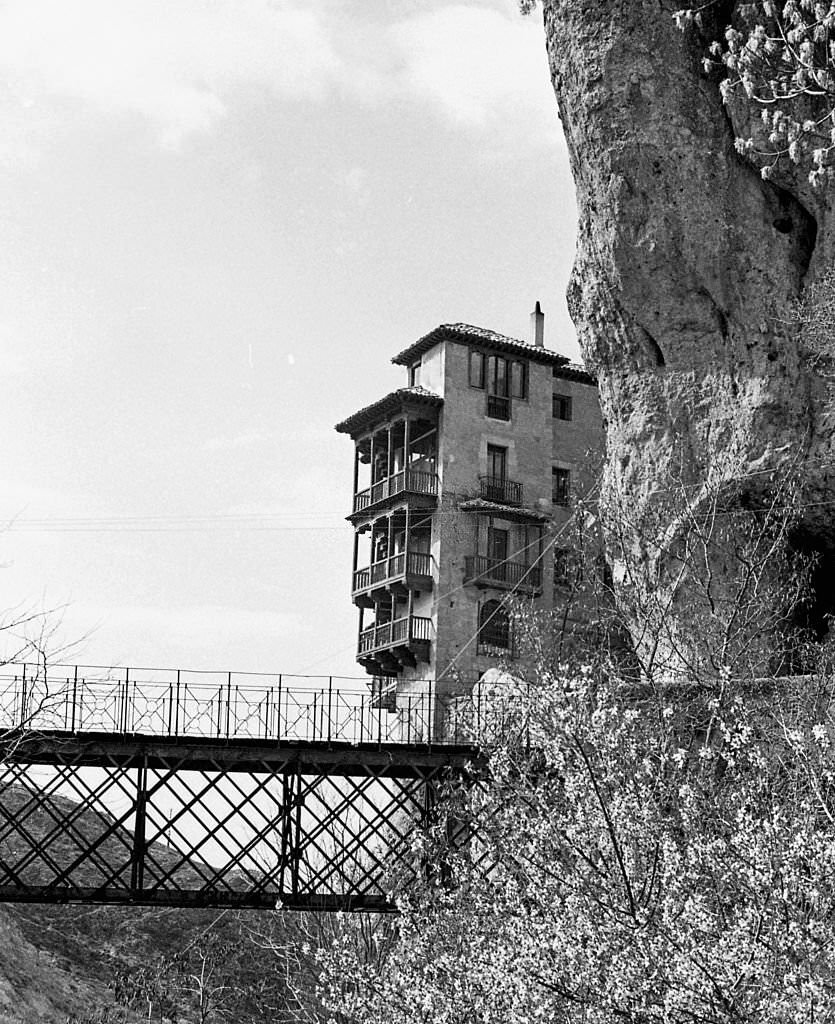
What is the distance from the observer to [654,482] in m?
39.9

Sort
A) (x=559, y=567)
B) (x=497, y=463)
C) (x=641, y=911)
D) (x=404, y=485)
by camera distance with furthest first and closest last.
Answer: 1. (x=497, y=463)
2. (x=559, y=567)
3. (x=404, y=485)
4. (x=641, y=911)

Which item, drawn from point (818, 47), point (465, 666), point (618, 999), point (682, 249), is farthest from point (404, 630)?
point (618, 999)

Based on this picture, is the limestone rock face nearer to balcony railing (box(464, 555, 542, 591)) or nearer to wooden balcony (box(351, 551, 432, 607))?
balcony railing (box(464, 555, 542, 591))

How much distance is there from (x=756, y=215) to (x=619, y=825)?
2383cm

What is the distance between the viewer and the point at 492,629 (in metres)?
56.1

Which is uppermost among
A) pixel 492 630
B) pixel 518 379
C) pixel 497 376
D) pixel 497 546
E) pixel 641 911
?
pixel 518 379

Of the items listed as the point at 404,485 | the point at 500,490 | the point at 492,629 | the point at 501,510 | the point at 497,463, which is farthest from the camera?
the point at 497,463

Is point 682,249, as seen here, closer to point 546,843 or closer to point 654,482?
Answer: point 654,482

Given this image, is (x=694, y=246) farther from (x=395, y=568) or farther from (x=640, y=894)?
(x=640, y=894)

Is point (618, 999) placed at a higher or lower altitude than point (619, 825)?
lower

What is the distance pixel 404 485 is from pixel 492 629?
634 cm

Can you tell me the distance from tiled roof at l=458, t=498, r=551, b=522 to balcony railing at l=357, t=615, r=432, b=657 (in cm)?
454

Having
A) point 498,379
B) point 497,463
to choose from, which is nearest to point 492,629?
point 497,463

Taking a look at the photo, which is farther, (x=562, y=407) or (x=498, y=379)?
(x=562, y=407)
